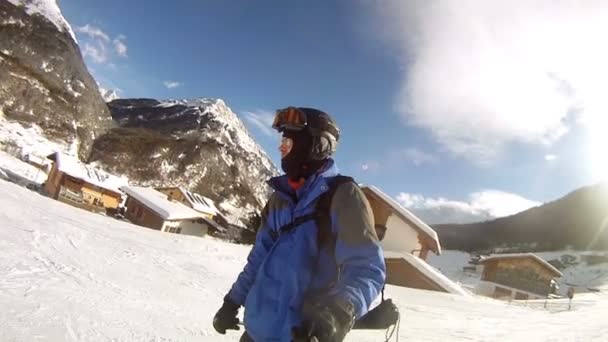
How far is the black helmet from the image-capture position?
110 inches

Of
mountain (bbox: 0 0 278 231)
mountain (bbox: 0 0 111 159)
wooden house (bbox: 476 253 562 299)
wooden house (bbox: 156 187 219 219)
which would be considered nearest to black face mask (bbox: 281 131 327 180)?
wooden house (bbox: 476 253 562 299)

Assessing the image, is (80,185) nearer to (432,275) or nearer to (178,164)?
(432,275)

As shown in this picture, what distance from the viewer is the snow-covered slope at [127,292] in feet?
17.5

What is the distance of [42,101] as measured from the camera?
4596 inches

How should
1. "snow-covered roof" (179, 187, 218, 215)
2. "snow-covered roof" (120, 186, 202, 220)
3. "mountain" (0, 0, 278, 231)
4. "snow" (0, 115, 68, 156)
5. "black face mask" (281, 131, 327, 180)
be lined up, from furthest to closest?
"mountain" (0, 0, 278, 231)
"snow" (0, 115, 68, 156)
"snow-covered roof" (179, 187, 218, 215)
"snow-covered roof" (120, 186, 202, 220)
"black face mask" (281, 131, 327, 180)

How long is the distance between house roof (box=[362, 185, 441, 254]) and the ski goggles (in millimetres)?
25066

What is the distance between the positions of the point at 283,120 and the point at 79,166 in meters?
56.1

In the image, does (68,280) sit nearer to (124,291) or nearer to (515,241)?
(124,291)

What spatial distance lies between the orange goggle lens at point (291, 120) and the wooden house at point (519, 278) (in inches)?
1603

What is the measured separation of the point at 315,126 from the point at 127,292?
20.8 feet

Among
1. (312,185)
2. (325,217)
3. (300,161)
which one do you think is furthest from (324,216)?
(300,161)

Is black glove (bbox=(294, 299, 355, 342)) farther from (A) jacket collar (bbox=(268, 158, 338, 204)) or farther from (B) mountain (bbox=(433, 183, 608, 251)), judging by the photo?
(B) mountain (bbox=(433, 183, 608, 251))

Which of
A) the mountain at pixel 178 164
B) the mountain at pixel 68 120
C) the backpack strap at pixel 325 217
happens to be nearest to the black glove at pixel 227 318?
the backpack strap at pixel 325 217

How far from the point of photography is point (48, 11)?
152250 mm
